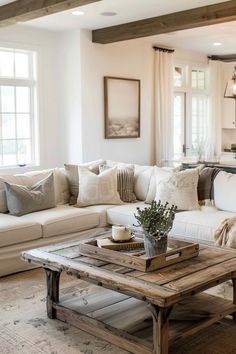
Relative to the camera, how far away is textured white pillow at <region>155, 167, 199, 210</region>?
4.84 m

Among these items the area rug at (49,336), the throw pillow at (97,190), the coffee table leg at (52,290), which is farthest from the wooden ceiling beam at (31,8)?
the area rug at (49,336)

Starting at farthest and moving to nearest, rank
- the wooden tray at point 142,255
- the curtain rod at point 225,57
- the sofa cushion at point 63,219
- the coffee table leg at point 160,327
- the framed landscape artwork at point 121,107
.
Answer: the curtain rod at point 225,57, the framed landscape artwork at point 121,107, the sofa cushion at point 63,219, the wooden tray at point 142,255, the coffee table leg at point 160,327

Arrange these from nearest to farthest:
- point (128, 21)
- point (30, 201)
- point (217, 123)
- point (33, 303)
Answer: point (33, 303), point (30, 201), point (128, 21), point (217, 123)

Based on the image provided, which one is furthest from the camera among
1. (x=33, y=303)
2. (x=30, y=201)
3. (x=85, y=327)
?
(x=30, y=201)

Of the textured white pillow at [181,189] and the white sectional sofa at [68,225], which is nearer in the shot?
the white sectional sofa at [68,225]

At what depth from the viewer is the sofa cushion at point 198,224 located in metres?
4.23

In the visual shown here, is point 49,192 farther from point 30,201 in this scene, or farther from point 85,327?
point 85,327

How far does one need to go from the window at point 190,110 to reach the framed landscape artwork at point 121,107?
137 centimetres

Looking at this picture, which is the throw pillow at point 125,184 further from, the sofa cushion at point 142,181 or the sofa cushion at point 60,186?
the sofa cushion at point 60,186

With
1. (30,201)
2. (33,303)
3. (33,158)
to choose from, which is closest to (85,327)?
(33,303)

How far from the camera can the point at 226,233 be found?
405 cm

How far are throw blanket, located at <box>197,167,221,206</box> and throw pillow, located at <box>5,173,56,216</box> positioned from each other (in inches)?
62.9

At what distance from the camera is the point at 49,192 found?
502 centimetres

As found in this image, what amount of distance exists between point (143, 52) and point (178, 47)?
1.05 metres
